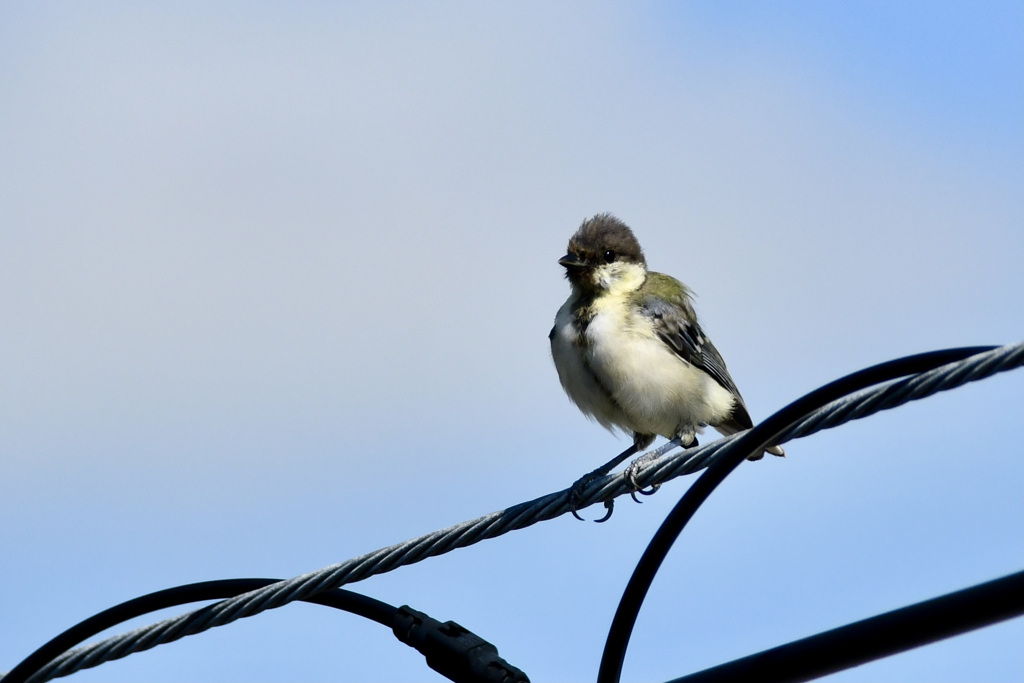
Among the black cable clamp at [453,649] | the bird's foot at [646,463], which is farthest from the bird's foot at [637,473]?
the black cable clamp at [453,649]

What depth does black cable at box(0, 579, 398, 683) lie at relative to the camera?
13.7ft

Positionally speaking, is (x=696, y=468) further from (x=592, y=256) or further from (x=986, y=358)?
(x=592, y=256)

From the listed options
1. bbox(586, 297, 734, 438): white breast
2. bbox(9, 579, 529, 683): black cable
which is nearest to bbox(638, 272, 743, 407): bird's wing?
bbox(586, 297, 734, 438): white breast

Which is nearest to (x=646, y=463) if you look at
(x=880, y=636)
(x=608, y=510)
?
(x=608, y=510)

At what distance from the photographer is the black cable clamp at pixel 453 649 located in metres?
3.93

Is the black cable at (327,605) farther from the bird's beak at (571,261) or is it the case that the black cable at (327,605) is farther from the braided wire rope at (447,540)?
the bird's beak at (571,261)

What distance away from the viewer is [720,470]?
139 inches

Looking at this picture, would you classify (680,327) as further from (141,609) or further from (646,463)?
(141,609)

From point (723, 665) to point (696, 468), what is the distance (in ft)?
4.86

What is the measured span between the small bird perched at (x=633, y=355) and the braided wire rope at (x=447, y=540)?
226 centimetres

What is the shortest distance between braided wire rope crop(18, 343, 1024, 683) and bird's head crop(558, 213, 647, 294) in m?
3.34

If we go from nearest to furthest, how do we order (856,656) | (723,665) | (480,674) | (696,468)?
(856,656)
(723,665)
(480,674)
(696,468)

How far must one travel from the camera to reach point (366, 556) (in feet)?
13.7

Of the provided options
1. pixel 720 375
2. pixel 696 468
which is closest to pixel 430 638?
pixel 696 468
